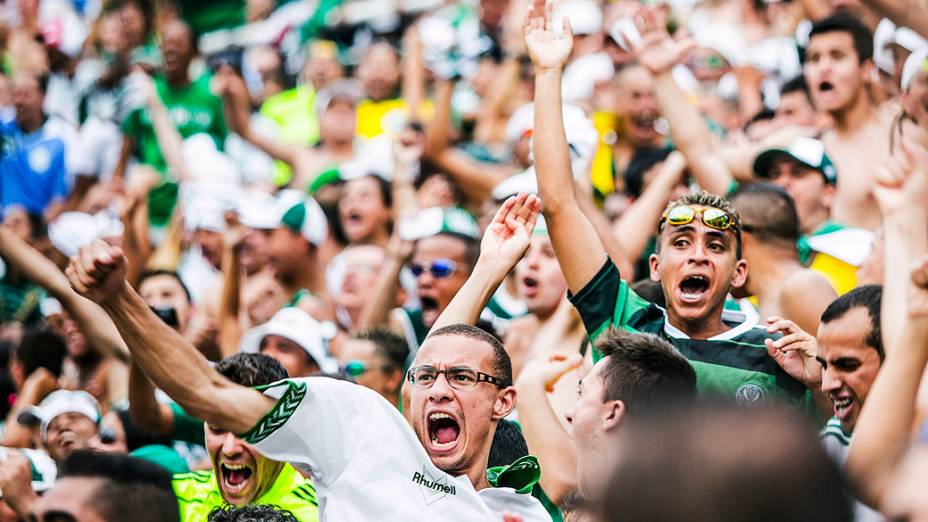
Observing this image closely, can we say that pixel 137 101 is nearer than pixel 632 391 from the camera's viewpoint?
No

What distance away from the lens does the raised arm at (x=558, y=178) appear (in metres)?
5.19

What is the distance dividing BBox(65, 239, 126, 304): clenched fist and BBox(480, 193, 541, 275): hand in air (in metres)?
1.79

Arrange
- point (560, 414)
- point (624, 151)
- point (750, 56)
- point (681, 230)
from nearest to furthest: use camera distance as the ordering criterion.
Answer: point (681, 230) < point (560, 414) < point (624, 151) < point (750, 56)

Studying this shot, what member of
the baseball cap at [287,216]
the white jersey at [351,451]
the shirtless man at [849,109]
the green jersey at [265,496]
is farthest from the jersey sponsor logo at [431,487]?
the baseball cap at [287,216]

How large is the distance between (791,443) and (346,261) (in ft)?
21.3

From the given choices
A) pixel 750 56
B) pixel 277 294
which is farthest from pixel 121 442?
pixel 750 56

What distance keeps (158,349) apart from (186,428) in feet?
9.32

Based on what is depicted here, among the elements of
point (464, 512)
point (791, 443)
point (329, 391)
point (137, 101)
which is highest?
point (791, 443)

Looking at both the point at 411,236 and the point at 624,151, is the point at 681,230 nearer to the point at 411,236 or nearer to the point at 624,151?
the point at 411,236

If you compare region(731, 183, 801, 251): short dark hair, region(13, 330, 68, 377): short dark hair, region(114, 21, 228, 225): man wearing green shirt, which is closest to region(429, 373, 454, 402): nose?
region(731, 183, 801, 251): short dark hair

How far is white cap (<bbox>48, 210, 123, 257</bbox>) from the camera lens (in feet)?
32.4

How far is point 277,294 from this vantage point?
844 cm

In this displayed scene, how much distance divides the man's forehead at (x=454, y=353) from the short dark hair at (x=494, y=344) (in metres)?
0.02

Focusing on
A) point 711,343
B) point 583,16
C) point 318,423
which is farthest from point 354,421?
point 583,16
